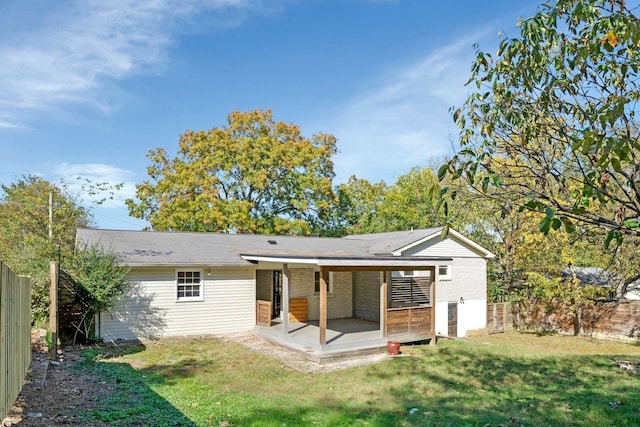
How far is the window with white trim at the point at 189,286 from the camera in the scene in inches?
602

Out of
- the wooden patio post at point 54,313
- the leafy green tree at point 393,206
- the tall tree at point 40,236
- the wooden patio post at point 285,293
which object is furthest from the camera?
the leafy green tree at point 393,206

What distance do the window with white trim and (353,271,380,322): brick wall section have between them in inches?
281

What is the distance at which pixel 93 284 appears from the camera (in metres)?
12.8

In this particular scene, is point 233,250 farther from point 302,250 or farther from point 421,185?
point 421,185

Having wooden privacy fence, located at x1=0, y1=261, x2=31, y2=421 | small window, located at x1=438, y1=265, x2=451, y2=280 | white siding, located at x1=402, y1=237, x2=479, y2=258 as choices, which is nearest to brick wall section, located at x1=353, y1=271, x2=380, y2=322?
white siding, located at x1=402, y1=237, x2=479, y2=258

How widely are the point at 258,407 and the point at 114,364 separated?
5433 millimetres

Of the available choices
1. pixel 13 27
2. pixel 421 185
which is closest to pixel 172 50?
pixel 13 27

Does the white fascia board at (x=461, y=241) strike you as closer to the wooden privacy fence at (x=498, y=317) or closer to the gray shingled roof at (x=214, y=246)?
the gray shingled roof at (x=214, y=246)

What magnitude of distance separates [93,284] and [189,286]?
3415mm

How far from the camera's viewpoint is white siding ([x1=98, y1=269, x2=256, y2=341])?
1421 centimetres

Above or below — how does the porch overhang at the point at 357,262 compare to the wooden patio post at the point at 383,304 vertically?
above

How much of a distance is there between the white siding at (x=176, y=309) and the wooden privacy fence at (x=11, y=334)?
23.2 ft

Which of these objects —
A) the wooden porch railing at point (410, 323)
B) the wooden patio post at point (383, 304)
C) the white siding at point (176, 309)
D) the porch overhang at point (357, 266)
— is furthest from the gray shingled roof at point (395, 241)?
the white siding at point (176, 309)

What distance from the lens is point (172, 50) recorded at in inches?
669
